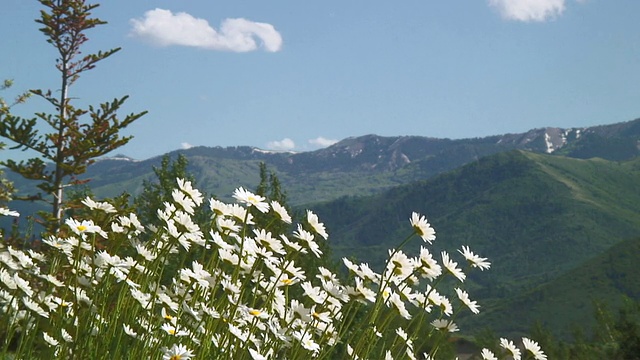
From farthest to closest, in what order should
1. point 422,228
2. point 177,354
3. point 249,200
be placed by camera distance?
1. point 422,228
2. point 249,200
3. point 177,354

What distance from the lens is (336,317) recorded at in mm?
5266

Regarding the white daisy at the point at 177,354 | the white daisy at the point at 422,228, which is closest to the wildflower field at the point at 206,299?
the white daisy at the point at 422,228

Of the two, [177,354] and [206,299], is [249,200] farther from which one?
[206,299]

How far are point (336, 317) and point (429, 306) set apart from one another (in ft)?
2.46

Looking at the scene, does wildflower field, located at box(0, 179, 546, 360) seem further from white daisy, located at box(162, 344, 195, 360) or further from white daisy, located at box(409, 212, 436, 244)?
white daisy, located at box(162, 344, 195, 360)

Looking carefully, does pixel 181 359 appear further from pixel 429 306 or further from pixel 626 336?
pixel 626 336

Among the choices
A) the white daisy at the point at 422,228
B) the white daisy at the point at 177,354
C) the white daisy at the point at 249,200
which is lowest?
the white daisy at the point at 177,354

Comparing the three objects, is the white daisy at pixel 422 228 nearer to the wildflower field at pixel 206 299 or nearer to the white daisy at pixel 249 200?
the wildflower field at pixel 206 299

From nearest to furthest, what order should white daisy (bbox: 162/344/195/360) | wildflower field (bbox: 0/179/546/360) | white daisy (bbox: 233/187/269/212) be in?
1. white daisy (bbox: 162/344/195/360)
2. white daisy (bbox: 233/187/269/212)
3. wildflower field (bbox: 0/179/546/360)

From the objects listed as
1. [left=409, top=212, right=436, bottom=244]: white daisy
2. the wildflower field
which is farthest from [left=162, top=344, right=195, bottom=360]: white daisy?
[left=409, top=212, right=436, bottom=244]: white daisy

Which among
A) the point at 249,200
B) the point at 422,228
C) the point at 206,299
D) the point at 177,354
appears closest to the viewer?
the point at 177,354

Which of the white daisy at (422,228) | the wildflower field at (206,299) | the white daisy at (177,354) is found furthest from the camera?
the white daisy at (422,228)

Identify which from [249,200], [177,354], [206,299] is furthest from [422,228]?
[177,354]

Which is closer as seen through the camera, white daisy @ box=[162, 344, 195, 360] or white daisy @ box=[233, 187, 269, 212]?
white daisy @ box=[162, 344, 195, 360]
